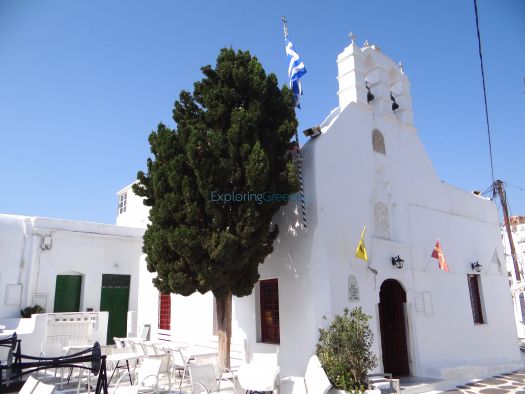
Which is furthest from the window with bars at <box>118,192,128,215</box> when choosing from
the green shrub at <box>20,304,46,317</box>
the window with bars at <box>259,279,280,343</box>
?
the window with bars at <box>259,279,280,343</box>

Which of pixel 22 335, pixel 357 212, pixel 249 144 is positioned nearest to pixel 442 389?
pixel 357 212

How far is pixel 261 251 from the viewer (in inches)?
353

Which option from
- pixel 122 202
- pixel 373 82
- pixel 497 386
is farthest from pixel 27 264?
pixel 497 386

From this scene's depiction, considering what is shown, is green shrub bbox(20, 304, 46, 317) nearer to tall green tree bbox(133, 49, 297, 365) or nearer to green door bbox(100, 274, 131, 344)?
green door bbox(100, 274, 131, 344)

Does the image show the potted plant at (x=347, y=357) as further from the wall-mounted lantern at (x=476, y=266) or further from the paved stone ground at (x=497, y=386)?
the wall-mounted lantern at (x=476, y=266)

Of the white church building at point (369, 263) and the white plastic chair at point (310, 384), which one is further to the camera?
the white church building at point (369, 263)

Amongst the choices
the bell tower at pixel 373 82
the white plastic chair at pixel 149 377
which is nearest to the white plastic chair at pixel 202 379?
the white plastic chair at pixel 149 377

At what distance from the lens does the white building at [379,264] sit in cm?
930

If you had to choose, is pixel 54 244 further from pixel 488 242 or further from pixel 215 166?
pixel 488 242

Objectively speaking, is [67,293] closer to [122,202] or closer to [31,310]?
[31,310]

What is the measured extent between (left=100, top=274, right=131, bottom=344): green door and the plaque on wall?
36.4 feet

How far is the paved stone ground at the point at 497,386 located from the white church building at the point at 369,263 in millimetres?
402

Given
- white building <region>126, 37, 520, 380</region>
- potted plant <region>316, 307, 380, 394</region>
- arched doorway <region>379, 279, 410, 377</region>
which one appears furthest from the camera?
arched doorway <region>379, 279, 410, 377</region>

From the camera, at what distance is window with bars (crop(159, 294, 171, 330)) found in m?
13.2
